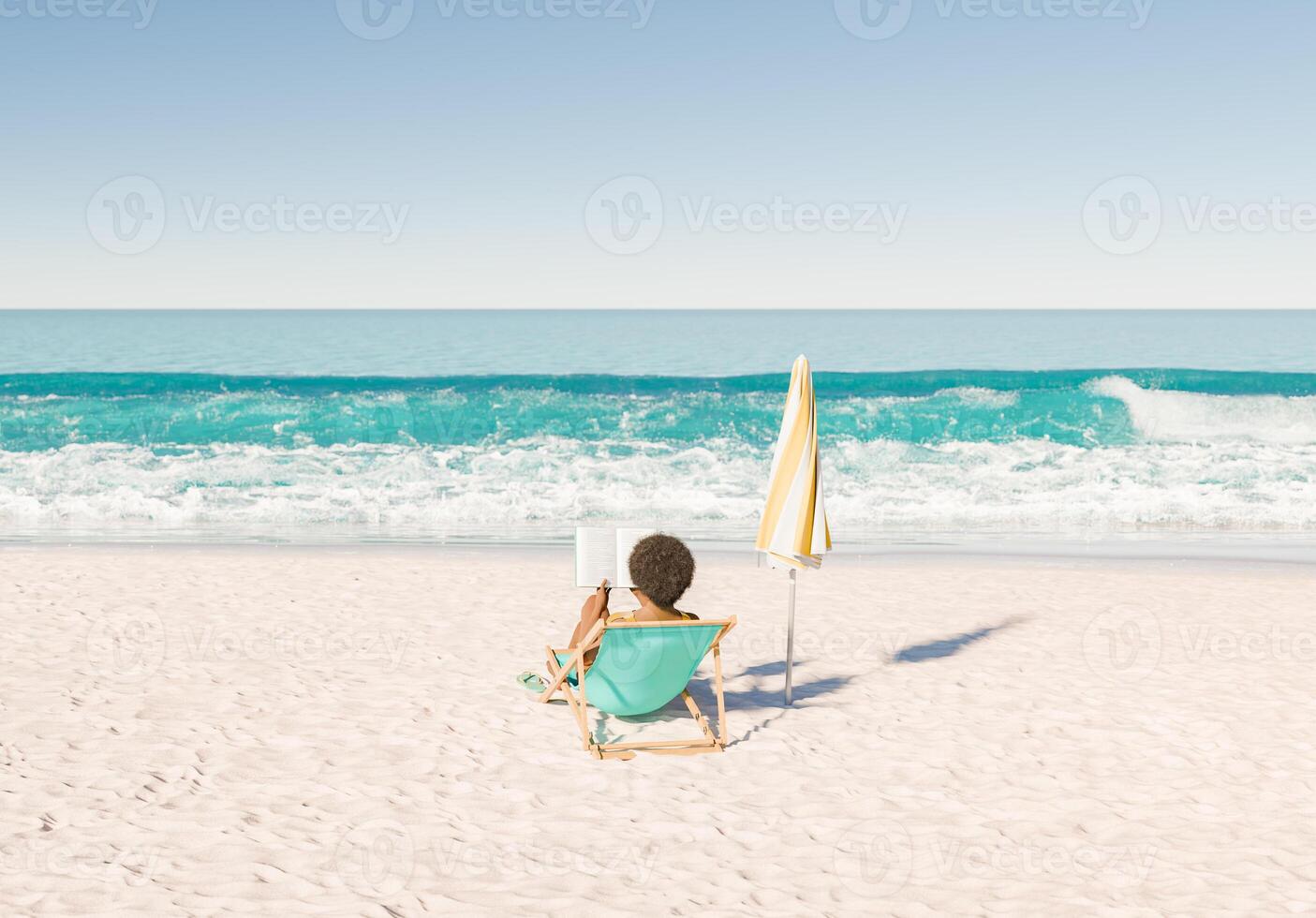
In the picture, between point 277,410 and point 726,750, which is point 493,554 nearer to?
point 726,750

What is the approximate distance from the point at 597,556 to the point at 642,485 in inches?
516

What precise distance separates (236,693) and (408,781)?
1.90 meters

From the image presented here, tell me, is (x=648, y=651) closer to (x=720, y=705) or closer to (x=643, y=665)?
(x=643, y=665)

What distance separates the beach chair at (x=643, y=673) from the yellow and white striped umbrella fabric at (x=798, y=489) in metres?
0.72

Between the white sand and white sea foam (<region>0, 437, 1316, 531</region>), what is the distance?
24.1 ft

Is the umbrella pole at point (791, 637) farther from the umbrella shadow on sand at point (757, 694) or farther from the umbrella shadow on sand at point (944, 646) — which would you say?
the umbrella shadow on sand at point (944, 646)

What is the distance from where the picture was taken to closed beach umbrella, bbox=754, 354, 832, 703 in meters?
5.93

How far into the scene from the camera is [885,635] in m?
8.57

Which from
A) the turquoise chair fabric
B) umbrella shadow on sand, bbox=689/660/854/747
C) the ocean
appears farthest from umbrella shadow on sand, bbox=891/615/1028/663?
the ocean

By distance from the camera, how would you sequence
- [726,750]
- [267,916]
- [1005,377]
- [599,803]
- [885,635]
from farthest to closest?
[1005,377]
[885,635]
[726,750]
[599,803]
[267,916]

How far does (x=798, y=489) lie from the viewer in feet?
19.5

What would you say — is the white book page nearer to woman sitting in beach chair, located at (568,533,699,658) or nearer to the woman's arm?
the woman's arm

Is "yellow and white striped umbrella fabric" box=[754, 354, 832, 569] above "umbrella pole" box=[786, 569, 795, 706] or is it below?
above

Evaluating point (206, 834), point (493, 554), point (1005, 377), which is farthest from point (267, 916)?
point (1005, 377)
